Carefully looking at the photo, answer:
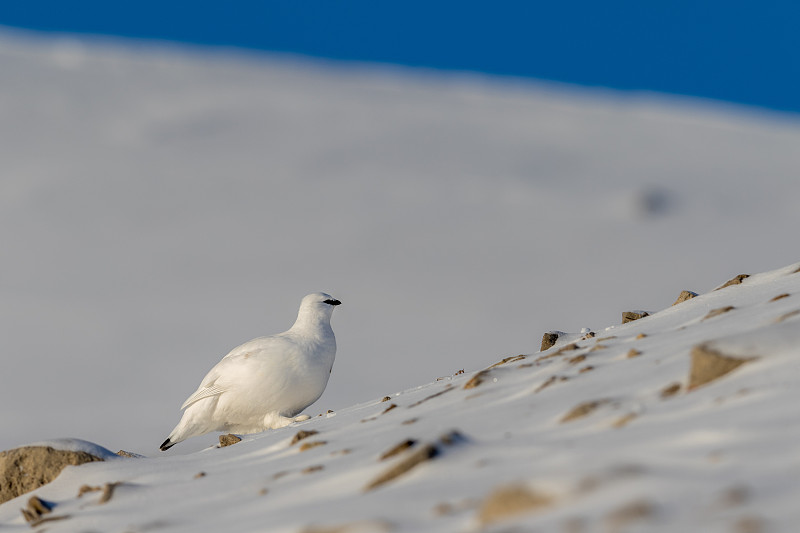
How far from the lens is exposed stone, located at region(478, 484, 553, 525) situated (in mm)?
2174

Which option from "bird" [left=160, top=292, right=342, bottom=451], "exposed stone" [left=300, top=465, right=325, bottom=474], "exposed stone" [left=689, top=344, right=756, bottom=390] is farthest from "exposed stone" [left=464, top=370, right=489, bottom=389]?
"bird" [left=160, top=292, right=342, bottom=451]

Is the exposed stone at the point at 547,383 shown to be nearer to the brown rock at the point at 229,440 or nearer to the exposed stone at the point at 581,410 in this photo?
the exposed stone at the point at 581,410

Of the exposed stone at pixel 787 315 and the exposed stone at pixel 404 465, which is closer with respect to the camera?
the exposed stone at pixel 404 465

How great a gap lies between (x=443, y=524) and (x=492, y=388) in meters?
1.84

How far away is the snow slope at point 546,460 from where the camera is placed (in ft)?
6.91

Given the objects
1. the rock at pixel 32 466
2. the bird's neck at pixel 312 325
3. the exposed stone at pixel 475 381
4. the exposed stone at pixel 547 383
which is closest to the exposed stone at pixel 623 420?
the exposed stone at pixel 547 383

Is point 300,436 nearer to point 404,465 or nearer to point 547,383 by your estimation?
point 547,383

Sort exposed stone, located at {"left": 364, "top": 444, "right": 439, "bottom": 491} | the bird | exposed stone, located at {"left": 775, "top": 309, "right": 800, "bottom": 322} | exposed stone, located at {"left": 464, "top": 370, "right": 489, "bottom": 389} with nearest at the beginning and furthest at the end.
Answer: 1. exposed stone, located at {"left": 364, "top": 444, "right": 439, "bottom": 491}
2. exposed stone, located at {"left": 775, "top": 309, "right": 800, "bottom": 322}
3. exposed stone, located at {"left": 464, "top": 370, "right": 489, "bottom": 389}
4. the bird

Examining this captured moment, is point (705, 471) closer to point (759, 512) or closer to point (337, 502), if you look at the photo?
point (759, 512)

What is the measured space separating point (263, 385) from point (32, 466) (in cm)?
242

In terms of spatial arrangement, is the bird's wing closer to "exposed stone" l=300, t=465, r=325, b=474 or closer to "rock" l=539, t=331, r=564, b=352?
"rock" l=539, t=331, r=564, b=352

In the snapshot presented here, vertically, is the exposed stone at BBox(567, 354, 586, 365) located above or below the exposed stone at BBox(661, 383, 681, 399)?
above

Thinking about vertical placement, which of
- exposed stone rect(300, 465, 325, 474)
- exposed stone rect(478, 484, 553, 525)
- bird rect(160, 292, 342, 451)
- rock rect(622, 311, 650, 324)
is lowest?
exposed stone rect(478, 484, 553, 525)

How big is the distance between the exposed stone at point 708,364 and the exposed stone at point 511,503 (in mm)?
1014
